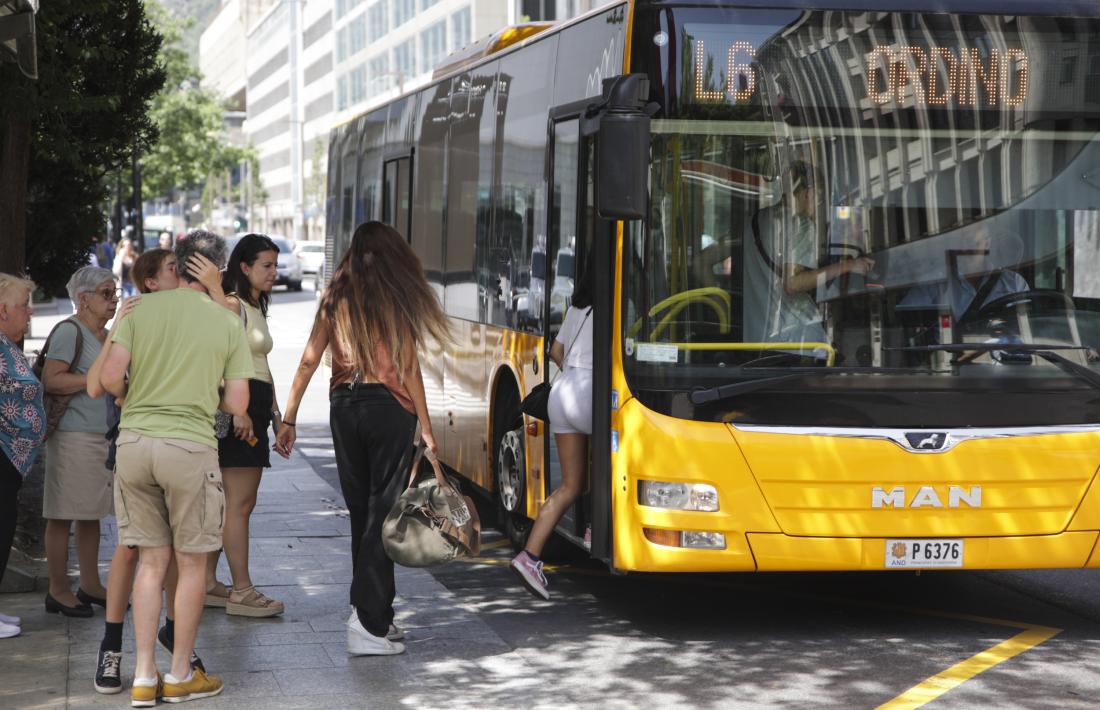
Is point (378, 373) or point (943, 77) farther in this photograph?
point (943, 77)

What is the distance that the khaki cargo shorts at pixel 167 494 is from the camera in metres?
6.33

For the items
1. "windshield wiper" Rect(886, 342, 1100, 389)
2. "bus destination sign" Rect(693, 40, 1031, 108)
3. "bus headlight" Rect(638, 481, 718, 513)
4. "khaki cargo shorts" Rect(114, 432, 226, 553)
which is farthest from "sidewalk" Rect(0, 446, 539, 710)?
"bus destination sign" Rect(693, 40, 1031, 108)

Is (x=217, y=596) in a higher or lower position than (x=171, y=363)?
lower

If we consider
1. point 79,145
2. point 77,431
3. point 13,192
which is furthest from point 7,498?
point 79,145

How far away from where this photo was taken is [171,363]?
636 centimetres

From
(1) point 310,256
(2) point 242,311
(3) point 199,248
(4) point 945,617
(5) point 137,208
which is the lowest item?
(4) point 945,617

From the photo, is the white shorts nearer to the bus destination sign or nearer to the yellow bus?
the yellow bus

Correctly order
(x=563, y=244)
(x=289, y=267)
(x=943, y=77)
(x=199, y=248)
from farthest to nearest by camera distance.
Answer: (x=289, y=267) < (x=563, y=244) < (x=943, y=77) < (x=199, y=248)

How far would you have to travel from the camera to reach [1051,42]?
758 cm

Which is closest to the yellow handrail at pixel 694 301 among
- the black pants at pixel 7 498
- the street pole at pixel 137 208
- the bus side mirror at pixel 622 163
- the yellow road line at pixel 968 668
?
the bus side mirror at pixel 622 163

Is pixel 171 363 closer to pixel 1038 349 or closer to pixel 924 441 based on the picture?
pixel 924 441

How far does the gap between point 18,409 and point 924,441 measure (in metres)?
3.91

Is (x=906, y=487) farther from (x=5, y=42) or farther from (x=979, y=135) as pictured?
(x=5, y=42)

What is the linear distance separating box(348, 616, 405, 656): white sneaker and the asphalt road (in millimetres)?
611
